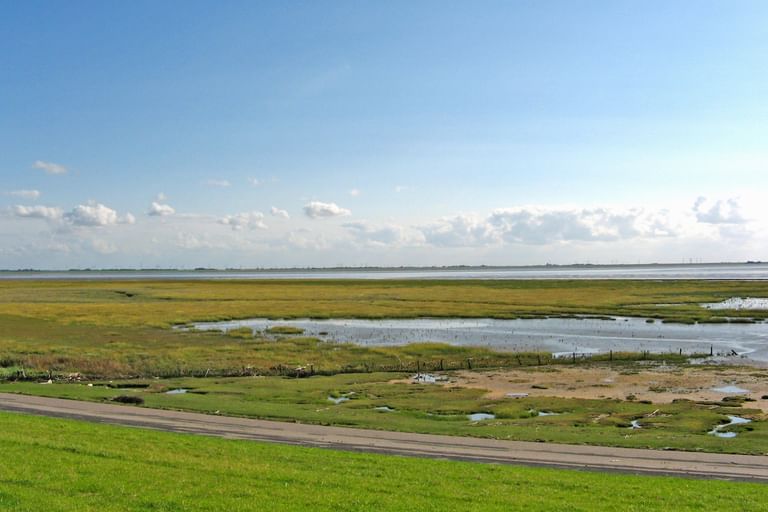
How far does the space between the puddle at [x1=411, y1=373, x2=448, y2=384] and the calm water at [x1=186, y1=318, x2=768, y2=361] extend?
13601 mm

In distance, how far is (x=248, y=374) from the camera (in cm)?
4262

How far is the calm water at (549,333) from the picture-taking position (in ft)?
182

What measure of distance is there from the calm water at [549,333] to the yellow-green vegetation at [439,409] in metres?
20.1

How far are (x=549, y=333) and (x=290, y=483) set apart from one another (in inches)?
2091

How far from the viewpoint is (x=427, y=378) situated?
4153 centimetres

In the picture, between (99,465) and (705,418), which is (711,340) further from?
(99,465)

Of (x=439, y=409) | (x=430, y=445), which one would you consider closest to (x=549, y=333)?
(x=439, y=409)

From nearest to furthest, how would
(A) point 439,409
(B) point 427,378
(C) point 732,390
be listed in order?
1. (A) point 439,409
2. (C) point 732,390
3. (B) point 427,378

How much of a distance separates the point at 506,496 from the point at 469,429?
10.8 meters

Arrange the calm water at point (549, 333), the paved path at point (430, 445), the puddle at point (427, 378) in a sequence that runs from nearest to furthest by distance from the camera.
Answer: the paved path at point (430, 445) < the puddle at point (427, 378) < the calm water at point (549, 333)

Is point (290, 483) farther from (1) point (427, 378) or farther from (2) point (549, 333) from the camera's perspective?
(2) point (549, 333)

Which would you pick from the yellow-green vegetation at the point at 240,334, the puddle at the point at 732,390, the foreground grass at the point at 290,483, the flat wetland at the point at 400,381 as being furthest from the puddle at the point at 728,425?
the yellow-green vegetation at the point at 240,334

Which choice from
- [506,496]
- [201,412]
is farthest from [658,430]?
[201,412]

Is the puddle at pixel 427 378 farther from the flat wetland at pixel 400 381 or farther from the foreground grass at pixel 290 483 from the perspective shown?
the foreground grass at pixel 290 483
